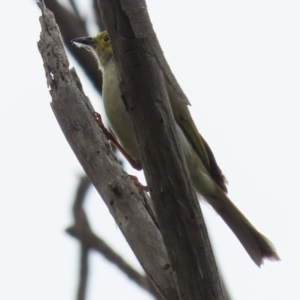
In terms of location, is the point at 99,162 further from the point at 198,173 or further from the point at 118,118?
the point at 198,173

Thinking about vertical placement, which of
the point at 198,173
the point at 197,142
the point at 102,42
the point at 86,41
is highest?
the point at 102,42

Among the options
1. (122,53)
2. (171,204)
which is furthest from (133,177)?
(122,53)

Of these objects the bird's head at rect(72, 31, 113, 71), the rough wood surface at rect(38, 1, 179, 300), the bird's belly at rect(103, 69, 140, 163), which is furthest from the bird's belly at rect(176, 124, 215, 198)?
the bird's head at rect(72, 31, 113, 71)

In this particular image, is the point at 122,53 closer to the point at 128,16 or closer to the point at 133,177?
the point at 128,16

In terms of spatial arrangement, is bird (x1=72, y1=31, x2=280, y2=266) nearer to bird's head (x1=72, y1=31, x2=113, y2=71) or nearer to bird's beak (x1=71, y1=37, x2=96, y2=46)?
bird's beak (x1=71, y1=37, x2=96, y2=46)

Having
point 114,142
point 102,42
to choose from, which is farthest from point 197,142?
point 102,42

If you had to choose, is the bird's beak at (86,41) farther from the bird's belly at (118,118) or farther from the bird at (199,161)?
the bird's belly at (118,118)

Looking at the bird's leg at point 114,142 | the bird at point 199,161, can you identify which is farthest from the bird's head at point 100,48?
the bird's leg at point 114,142
